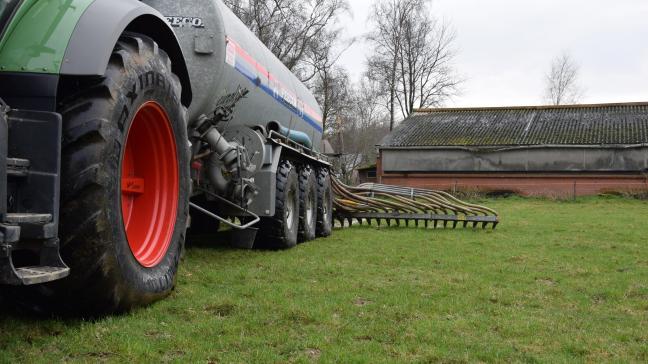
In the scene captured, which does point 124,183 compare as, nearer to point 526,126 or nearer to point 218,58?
point 218,58

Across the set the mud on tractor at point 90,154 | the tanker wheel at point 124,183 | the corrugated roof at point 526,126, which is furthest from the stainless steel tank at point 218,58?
the corrugated roof at point 526,126

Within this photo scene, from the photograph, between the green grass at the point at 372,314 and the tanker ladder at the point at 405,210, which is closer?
the green grass at the point at 372,314

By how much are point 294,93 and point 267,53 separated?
1.43m

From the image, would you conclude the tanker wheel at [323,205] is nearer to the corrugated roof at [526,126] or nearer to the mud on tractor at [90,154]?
the mud on tractor at [90,154]

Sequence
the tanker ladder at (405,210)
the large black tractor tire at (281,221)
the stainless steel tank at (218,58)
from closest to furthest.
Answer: the stainless steel tank at (218,58) < the large black tractor tire at (281,221) < the tanker ladder at (405,210)

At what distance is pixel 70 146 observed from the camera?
3.33 meters

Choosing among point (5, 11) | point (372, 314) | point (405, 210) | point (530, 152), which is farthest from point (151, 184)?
point (530, 152)

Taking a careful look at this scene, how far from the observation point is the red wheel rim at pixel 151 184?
14.5ft

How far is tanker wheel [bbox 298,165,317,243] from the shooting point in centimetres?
993

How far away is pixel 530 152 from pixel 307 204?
25.7 meters

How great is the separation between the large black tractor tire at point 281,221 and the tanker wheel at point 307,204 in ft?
1.96

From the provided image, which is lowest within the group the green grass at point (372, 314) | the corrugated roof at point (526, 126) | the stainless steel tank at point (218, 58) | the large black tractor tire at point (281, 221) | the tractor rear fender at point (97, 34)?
the green grass at point (372, 314)

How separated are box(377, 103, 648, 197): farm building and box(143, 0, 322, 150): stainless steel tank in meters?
26.8

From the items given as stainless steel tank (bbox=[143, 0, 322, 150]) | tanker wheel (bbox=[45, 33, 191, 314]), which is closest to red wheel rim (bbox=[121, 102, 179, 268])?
tanker wheel (bbox=[45, 33, 191, 314])
